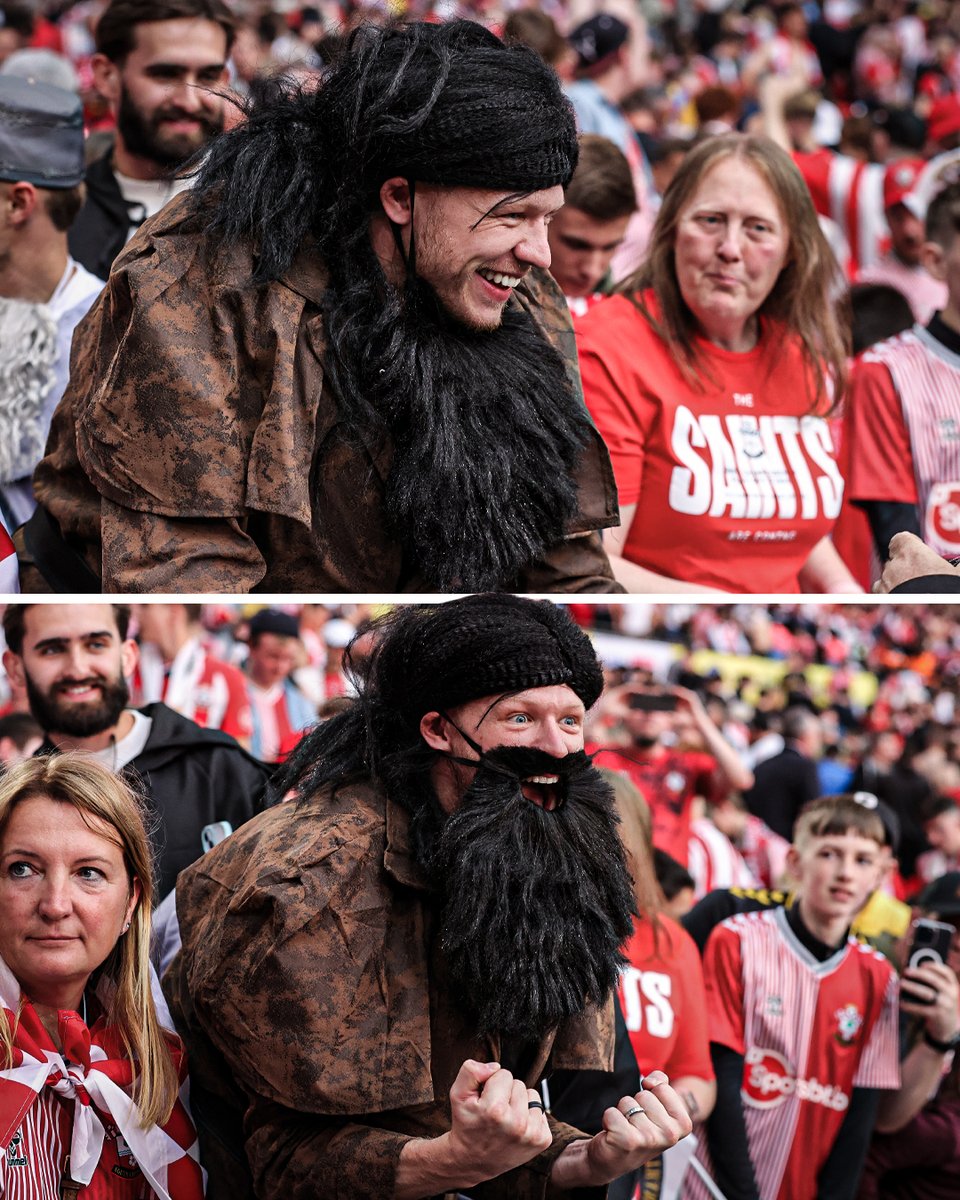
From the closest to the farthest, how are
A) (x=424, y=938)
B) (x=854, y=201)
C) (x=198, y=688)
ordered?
(x=424, y=938) → (x=198, y=688) → (x=854, y=201)

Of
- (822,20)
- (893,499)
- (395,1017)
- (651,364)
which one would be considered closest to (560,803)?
(395,1017)

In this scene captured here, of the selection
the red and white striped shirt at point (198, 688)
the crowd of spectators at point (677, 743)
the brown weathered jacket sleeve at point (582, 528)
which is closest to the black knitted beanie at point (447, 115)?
the brown weathered jacket sleeve at point (582, 528)

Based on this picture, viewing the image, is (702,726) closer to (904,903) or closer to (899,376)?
(904,903)

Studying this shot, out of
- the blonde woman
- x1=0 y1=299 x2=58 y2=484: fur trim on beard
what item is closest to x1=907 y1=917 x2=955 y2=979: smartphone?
the blonde woman

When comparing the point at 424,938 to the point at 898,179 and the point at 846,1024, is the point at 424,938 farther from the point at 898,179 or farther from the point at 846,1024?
the point at 898,179

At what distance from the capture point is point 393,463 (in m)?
3.23

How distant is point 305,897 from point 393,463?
85 cm

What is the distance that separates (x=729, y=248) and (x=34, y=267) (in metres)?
1.82

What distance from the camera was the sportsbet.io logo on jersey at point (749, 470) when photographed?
419cm

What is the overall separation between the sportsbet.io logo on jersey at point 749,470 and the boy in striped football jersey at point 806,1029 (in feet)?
3.00

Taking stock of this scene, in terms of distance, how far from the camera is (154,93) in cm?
518

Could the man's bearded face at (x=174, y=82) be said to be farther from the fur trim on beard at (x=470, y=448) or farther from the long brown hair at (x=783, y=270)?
the fur trim on beard at (x=470, y=448)

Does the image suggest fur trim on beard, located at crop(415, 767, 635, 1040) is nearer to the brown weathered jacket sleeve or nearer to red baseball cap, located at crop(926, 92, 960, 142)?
the brown weathered jacket sleeve

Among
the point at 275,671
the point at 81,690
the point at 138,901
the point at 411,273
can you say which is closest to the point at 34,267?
the point at 81,690
